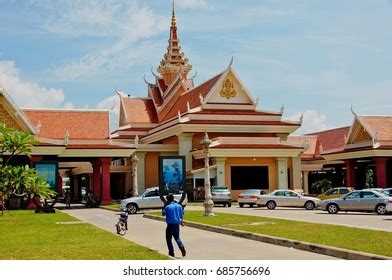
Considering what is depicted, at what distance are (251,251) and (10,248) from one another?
15.0ft

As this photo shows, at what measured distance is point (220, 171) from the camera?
34.3m

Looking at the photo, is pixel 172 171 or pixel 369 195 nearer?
pixel 369 195

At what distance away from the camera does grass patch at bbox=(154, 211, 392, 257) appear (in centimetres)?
1070

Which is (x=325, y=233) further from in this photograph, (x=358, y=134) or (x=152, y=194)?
(x=358, y=134)

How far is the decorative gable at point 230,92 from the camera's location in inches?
1531

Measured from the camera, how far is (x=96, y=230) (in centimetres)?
1605

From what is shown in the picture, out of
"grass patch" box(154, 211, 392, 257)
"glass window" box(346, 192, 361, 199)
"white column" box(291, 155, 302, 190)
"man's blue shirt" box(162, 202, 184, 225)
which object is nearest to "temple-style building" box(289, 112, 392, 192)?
"white column" box(291, 155, 302, 190)

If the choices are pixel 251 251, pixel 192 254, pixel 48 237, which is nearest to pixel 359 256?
pixel 251 251

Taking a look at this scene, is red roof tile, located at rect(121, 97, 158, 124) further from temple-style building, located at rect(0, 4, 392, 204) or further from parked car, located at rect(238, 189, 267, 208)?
parked car, located at rect(238, 189, 267, 208)

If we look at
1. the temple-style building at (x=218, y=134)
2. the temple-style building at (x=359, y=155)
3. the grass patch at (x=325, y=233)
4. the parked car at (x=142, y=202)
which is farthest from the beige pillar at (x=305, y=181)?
the grass patch at (x=325, y=233)

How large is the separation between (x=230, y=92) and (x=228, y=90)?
20 cm

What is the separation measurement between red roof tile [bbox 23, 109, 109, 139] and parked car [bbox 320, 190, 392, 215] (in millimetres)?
16101

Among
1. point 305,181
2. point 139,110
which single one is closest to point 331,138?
point 305,181

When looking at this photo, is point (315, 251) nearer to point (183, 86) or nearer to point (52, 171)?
point (52, 171)
